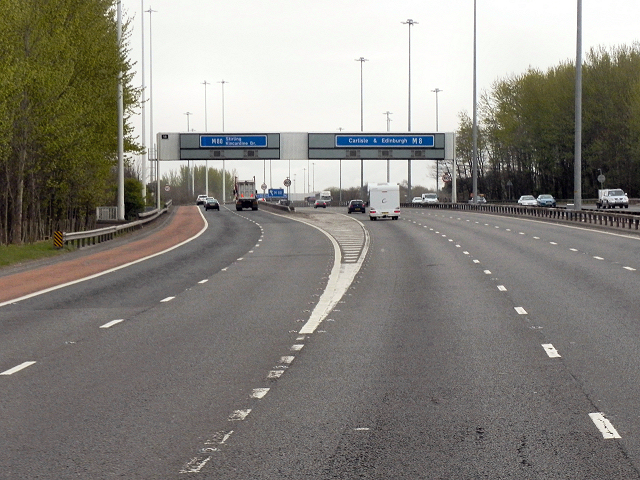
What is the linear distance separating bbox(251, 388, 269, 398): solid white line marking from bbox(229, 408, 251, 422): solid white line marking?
2.33ft

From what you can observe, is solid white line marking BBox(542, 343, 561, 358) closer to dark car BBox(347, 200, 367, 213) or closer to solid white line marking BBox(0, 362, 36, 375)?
solid white line marking BBox(0, 362, 36, 375)

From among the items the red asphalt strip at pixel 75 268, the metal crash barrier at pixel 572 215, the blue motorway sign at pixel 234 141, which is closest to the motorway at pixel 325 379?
the red asphalt strip at pixel 75 268

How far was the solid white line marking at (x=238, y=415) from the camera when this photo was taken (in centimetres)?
861

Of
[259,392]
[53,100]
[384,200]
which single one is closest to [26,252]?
[53,100]

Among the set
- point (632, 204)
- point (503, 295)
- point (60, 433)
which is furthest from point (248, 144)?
point (60, 433)

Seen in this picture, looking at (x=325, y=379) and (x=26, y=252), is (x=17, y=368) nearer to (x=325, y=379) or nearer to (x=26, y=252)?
(x=325, y=379)

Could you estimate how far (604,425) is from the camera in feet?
27.1

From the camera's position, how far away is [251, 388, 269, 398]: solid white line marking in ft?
31.8

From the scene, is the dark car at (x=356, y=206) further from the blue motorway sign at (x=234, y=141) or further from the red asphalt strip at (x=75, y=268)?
the red asphalt strip at (x=75, y=268)

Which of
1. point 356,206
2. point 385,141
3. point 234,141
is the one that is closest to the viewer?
point 234,141

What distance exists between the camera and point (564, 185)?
11381 cm

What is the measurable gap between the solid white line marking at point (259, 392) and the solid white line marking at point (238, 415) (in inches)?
27.9

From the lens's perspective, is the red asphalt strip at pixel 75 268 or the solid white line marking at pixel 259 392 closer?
the solid white line marking at pixel 259 392

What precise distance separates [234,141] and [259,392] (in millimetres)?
79793
